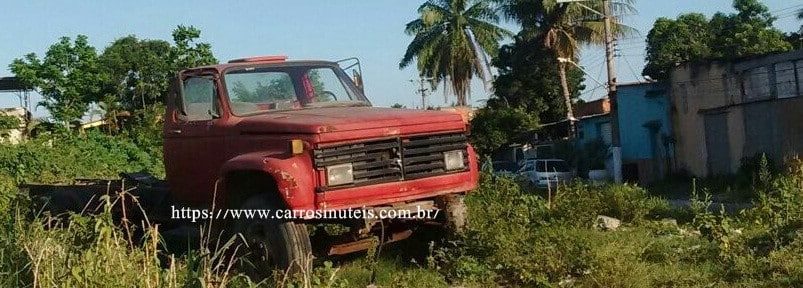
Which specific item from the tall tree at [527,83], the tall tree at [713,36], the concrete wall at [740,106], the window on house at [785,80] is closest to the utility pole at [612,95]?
the concrete wall at [740,106]

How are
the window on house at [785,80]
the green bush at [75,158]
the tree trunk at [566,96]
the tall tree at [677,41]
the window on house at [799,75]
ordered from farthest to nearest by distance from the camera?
the tall tree at [677,41]
the tree trunk at [566,96]
the window on house at [785,80]
the window on house at [799,75]
the green bush at [75,158]

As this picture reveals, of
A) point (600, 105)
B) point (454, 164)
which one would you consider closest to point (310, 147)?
point (454, 164)

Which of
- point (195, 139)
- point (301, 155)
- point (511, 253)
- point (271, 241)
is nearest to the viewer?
point (301, 155)

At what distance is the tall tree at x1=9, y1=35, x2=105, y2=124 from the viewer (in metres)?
32.4

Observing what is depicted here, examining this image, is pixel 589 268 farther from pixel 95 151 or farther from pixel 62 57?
pixel 62 57

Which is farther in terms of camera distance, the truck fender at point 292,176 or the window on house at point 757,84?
the window on house at point 757,84

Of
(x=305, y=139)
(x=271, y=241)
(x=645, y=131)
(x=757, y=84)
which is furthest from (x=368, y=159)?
(x=645, y=131)

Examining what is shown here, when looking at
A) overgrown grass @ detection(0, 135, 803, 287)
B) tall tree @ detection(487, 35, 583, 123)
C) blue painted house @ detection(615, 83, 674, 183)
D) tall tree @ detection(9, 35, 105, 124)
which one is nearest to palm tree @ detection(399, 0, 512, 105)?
tall tree @ detection(487, 35, 583, 123)

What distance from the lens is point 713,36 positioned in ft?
140

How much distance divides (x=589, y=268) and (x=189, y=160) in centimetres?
362

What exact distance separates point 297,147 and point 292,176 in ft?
0.74

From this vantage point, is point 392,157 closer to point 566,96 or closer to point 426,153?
point 426,153

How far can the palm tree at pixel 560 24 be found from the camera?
35281mm

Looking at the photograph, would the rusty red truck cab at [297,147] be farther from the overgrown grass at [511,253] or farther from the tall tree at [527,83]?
the tall tree at [527,83]
